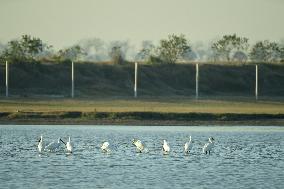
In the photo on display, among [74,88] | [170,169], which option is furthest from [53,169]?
A: [74,88]

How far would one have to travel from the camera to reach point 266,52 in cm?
13150

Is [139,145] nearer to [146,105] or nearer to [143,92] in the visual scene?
[146,105]

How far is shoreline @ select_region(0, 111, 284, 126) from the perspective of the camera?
61.3 m

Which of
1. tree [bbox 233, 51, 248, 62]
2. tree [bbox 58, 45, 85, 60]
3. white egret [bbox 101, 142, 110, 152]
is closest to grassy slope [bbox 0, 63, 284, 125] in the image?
tree [bbox 58, 45, 85, 60]

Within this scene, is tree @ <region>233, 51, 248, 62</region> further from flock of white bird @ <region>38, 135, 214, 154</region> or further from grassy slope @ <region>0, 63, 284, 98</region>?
flock of white bird @ <region>38, 135, 214, 154</region>

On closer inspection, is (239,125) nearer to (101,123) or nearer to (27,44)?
(101,123)

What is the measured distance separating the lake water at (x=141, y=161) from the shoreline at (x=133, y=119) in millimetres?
3156

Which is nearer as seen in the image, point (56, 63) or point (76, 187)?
point (76, 187)

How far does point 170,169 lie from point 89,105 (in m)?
37.5

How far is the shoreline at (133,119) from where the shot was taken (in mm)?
61312

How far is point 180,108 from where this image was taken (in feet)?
233

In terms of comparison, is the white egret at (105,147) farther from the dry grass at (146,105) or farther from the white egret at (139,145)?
the dry grass at (146,105)

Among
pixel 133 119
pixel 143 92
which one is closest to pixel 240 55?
pixel 143 92

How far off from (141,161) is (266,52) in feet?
311
